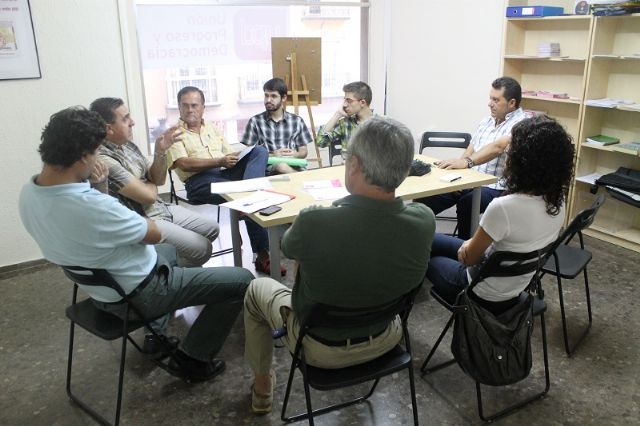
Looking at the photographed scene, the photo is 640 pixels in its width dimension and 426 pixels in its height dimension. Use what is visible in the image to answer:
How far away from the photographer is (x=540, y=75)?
4457 mm

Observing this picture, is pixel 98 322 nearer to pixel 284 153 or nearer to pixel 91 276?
pixel 91 276

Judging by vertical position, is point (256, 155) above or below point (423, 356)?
above

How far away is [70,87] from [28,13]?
0.50 meters

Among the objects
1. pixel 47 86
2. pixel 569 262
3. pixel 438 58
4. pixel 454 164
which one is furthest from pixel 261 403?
pixel 438 58

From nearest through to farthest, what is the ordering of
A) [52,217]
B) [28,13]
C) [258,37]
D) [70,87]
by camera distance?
1. [52,217]
2. [28,13]
3. [70,87]
4. [258,37]

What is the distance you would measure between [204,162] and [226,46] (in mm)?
2094

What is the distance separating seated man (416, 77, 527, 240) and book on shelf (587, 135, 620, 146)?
2.68 feet

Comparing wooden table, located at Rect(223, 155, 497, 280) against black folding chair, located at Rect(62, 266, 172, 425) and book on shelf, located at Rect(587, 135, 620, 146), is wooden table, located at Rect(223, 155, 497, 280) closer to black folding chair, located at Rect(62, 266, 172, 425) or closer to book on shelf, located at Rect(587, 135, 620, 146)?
black folding chair, located at Rect(62, 266, 172, 425)

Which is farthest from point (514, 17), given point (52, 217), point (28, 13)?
point (52, 217)

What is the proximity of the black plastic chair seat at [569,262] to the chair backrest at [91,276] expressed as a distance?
189 centimetres

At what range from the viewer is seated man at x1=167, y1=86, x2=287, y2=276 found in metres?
3.42

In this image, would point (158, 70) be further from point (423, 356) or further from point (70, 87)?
point (423, 356)

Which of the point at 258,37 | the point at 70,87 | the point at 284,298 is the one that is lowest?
the point at 284,298

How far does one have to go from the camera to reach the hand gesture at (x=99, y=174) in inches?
87.9
